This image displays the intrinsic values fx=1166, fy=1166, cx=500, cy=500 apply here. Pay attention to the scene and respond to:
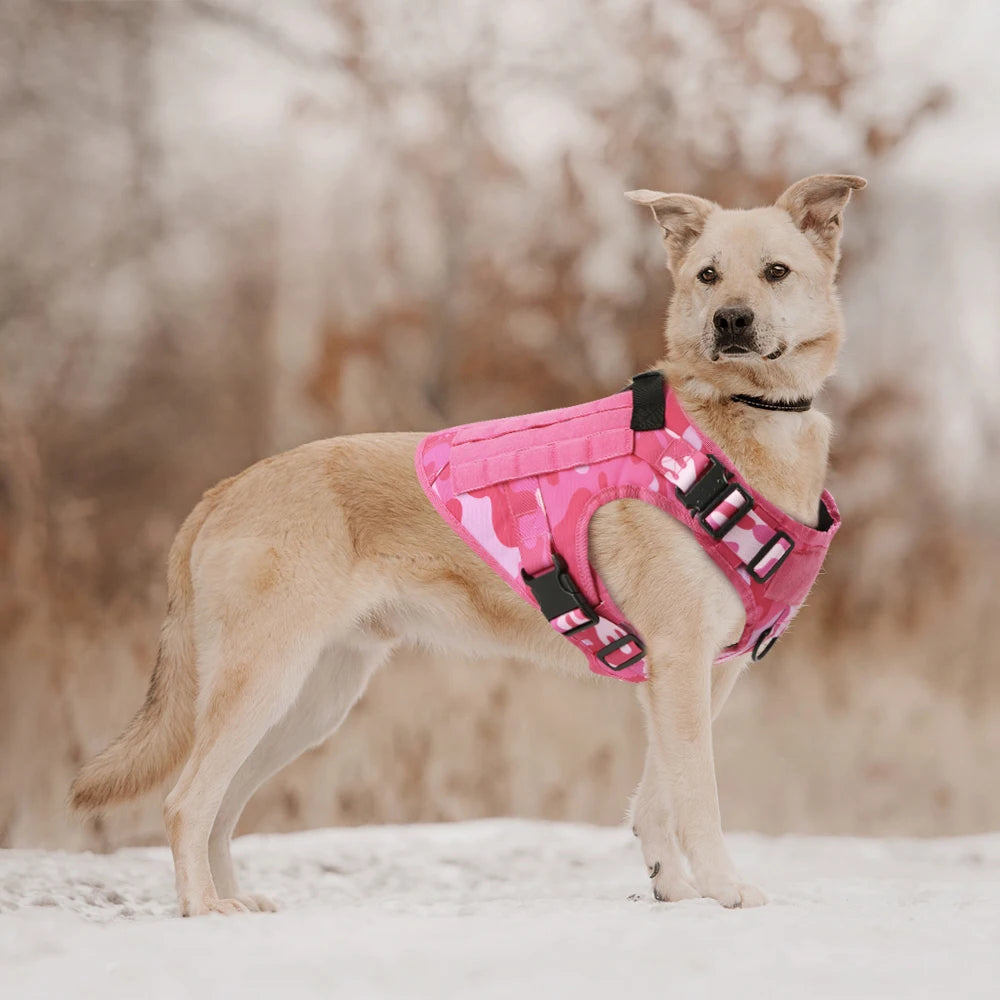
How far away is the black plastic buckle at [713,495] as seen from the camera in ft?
9.14

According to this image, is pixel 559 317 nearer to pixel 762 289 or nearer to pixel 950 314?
pixel 950 314

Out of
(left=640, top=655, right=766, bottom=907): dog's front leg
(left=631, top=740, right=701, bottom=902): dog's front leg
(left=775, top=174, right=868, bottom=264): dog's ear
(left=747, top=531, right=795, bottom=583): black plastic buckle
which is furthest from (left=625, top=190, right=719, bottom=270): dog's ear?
(left=631, top=740, right=701, bottom=902): dog's front leg

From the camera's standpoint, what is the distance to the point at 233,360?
15.6 ft

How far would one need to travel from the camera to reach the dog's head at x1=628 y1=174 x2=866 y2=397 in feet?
9.45

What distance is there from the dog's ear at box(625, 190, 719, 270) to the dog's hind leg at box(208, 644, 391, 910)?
1430 millimetres

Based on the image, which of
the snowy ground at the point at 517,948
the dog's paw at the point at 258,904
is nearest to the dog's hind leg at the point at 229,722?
the dog's paw at the point at 258,904

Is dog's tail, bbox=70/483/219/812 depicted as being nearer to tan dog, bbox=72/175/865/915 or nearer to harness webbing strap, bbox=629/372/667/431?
tan dog, bbox=72/175/865/915

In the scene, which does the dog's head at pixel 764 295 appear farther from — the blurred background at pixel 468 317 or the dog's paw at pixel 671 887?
the blurred background at pixel 468 317

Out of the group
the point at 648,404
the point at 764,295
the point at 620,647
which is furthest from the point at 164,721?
the point at 764,295

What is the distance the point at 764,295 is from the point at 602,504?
0.66 meters

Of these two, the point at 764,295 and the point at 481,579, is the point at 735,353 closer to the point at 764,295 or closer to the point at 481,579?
the point at 764,295

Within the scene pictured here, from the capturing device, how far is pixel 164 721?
3236mm

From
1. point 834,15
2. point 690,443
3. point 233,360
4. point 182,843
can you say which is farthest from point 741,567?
point 834,15

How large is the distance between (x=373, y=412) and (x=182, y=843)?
7.41ft
